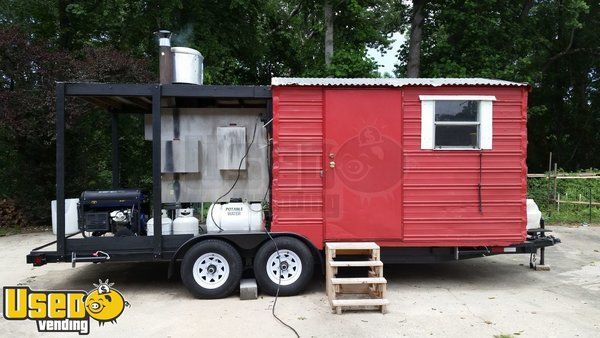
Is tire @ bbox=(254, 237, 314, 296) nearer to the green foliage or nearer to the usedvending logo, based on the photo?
the usedvending logo

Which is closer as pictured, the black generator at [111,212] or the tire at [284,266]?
the tire at [284,266]

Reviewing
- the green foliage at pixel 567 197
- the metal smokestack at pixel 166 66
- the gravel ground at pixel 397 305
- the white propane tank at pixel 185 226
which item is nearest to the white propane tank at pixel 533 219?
the gravel ground at pixel 397 305

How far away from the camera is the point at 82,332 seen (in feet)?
15.5

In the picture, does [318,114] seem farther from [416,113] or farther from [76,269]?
[76,269]

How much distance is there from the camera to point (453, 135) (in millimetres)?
6152

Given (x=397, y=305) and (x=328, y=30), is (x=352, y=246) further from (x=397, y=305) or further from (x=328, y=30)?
(x=328, y=30)

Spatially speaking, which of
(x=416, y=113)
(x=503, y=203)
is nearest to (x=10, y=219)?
(x=416, y=113)

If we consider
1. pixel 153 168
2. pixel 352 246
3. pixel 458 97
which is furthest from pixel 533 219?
pixel 153 168

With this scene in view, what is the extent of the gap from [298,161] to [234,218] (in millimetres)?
1152

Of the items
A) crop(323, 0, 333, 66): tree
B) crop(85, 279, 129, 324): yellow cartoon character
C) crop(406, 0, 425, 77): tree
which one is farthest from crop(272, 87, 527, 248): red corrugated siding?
crop(406, 0, 425, 77): tree

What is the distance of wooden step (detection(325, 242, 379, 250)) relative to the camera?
5.77 metres

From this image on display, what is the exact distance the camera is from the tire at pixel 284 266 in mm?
5875

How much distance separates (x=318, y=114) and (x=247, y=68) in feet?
40.3

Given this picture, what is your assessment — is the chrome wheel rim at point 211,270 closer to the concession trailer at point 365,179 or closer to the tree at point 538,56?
the concession trailer at point 365,179
